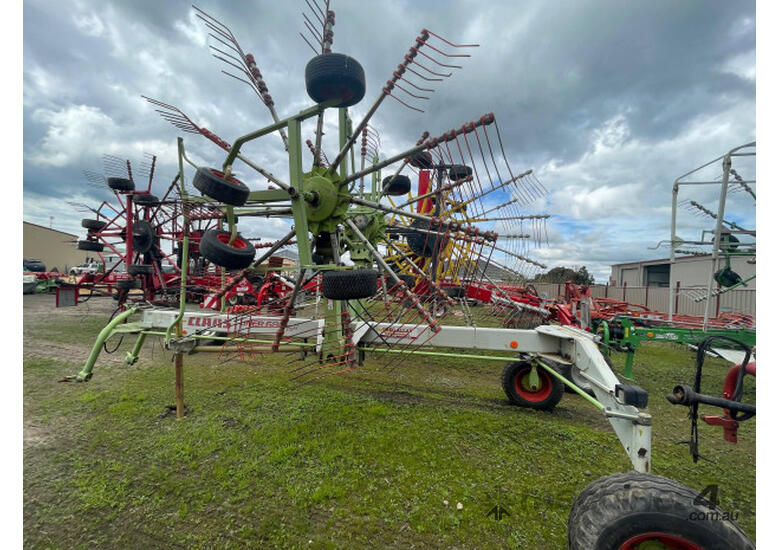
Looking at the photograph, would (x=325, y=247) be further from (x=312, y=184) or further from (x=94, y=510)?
(x=94, y=510)

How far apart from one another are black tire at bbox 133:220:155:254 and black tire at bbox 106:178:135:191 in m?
1.18

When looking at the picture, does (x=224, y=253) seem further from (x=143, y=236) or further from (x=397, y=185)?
(x=143, y=236)

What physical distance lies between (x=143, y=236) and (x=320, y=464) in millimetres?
12006

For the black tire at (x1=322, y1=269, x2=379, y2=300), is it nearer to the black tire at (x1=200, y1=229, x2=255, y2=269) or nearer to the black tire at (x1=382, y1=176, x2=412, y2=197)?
the black tire at (x1=200, y1=229, x2=255, y2=269)

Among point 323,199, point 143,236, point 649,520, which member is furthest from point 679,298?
point 143,236

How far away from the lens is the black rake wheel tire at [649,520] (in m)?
1.75

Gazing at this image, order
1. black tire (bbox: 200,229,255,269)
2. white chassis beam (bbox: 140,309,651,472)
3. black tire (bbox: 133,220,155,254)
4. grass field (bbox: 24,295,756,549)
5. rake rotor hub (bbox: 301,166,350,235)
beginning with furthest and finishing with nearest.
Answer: black tire (bbox: 133,220,155,254) → rake rotor hub (bbox: 301,166,350,235) → black tire (bbox: 200,229,255,269) → white chassis beam (bbox: 140,309,651,472) → grass field (bbox: 24,295,756,549)

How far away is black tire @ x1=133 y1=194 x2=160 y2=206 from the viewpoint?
11.3 metres

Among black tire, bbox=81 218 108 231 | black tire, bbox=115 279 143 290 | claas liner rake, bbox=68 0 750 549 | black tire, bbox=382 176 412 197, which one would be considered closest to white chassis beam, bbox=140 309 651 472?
claas liner rake, bbox=68 0 750 549

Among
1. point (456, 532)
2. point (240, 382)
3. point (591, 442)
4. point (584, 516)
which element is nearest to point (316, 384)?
point (240, 382)

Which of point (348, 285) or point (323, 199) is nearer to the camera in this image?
point (348, 285)

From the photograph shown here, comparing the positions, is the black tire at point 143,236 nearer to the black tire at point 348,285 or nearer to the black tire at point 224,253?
the black tire at point 224,253

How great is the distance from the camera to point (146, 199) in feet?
37.2

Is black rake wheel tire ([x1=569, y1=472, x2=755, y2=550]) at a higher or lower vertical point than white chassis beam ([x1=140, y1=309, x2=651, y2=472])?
lower
